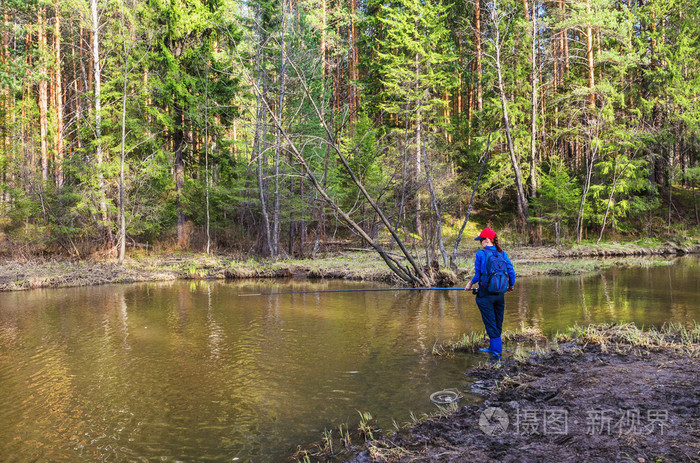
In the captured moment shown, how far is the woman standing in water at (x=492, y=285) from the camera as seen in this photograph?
23.2 feet

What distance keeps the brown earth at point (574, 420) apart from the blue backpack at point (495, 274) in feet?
4.71

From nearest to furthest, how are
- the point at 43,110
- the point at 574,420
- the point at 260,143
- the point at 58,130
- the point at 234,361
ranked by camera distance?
the point at 574,420 < the point at 234,361 < the point at 260,143 < the point at 58,130 < the point at 43,110

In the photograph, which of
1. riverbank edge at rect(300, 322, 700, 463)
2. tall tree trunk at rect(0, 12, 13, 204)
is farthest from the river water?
tall tree trunk at rect(0, 12, 13, 204)

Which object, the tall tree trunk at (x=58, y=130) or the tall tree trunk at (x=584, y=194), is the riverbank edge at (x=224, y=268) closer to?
A: the tall tree trunk at (x=584, y=194)

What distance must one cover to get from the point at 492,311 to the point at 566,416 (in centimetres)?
304

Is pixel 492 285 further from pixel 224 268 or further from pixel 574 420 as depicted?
pixel 224 268

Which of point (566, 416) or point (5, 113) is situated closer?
point (566, 416)

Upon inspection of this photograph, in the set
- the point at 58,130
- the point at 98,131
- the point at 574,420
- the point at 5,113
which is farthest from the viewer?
the point at 5,113

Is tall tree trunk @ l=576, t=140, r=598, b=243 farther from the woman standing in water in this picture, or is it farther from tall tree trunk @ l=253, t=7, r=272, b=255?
the woman standing in water

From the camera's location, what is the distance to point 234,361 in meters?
7.46

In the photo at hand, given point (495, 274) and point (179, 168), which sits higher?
point (179, 168)

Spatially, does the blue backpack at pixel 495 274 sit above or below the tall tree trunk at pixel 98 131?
below

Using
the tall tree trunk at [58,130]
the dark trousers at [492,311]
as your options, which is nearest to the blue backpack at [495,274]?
the dark trousers at [492,311]

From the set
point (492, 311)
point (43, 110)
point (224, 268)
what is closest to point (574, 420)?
point (492, 311)
